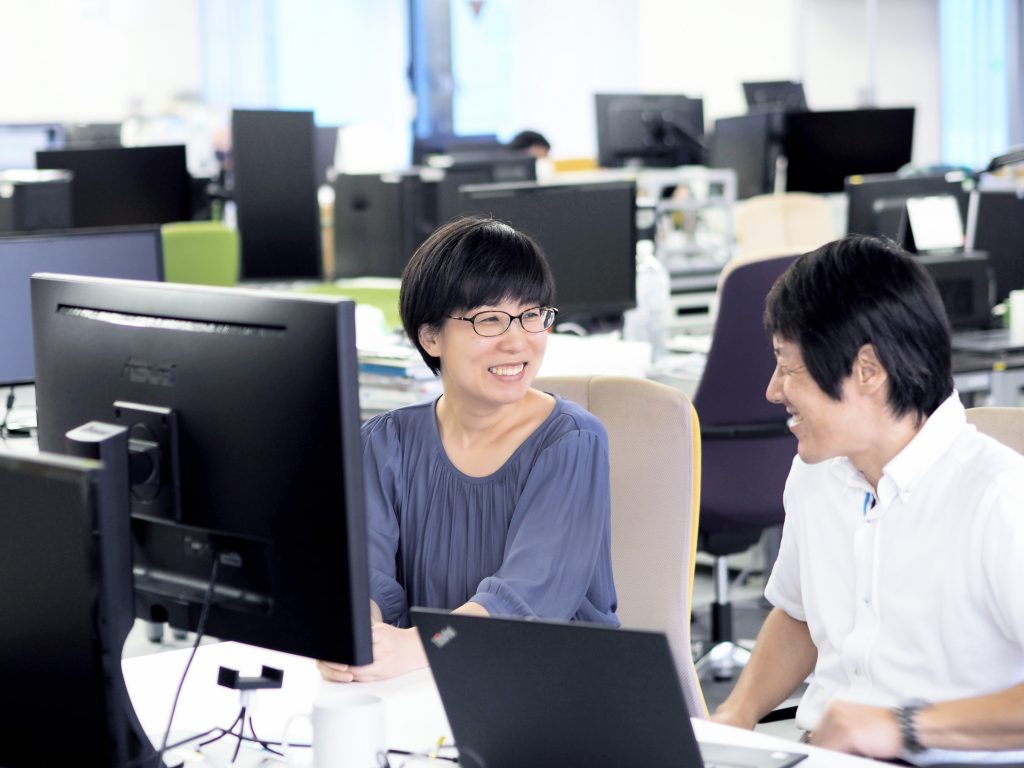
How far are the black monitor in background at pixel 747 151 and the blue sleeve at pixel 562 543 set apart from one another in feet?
14.2

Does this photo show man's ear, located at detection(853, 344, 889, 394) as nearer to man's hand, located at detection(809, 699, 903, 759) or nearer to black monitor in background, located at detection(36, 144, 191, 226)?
man's hand, located at detection(809, 699, 903, 759)

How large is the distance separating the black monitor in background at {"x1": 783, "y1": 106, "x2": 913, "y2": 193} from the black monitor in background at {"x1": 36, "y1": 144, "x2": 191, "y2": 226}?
2408 mm

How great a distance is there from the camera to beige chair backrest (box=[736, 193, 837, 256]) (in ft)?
17.4

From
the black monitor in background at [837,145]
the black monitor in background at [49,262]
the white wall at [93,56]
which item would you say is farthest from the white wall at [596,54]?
the black monitor in background at [49,262]

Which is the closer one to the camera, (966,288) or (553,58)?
(966,288)

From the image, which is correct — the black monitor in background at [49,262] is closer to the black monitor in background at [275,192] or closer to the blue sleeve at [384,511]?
the blue sleeve at [384,511]

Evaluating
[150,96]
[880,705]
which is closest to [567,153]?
[150,96]

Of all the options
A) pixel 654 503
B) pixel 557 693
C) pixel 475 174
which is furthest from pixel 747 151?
pixel 557 693

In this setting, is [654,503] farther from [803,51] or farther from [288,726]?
[803,51]

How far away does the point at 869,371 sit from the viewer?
4.84 feet

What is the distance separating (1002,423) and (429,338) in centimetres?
73

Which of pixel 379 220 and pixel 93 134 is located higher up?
pixel 93 134

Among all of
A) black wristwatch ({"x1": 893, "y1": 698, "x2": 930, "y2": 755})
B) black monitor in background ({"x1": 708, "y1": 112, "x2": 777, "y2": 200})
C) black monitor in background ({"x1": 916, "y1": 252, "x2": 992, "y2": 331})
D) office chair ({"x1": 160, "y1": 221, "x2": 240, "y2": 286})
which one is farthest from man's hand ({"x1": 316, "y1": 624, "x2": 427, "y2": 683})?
black monitor in background ({"x1": 708, "y1": 112, "x2": 777, "y2": 200})

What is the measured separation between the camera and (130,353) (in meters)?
1.37
